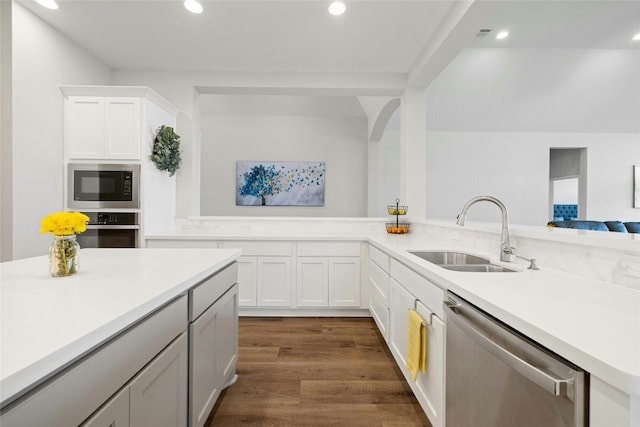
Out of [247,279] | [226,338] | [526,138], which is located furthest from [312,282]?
[526,138]

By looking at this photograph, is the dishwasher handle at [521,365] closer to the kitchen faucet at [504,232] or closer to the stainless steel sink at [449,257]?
the kitchen faucet at [504,232]

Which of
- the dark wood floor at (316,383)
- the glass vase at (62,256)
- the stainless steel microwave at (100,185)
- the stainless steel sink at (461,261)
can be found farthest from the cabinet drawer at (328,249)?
the glass vase at (62,256)

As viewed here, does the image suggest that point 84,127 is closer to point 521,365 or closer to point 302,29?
point 302,29

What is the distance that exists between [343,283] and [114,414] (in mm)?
2510

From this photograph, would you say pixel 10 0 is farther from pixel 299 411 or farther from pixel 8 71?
pixel 299 411

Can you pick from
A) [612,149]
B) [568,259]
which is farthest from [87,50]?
[612,149]

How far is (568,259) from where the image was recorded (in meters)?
1.29

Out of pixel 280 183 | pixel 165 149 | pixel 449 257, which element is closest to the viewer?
pixel 449 257

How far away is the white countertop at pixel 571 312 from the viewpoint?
57 cm

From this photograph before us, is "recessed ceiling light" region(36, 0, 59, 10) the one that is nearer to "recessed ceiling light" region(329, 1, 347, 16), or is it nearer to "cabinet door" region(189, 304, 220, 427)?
"recessed ceiling light" region(329, 1, 347, 16)

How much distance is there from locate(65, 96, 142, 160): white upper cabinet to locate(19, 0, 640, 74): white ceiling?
26.2 inches

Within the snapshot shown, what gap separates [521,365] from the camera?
77 centimetres

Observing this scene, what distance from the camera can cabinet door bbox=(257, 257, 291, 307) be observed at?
3.11 metres

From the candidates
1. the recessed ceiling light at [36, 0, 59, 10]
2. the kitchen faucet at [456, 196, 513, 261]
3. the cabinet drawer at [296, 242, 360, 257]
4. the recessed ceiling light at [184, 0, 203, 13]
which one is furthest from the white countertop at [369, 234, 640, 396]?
the recessed ceiling light at [36, 0, 59, 10]
